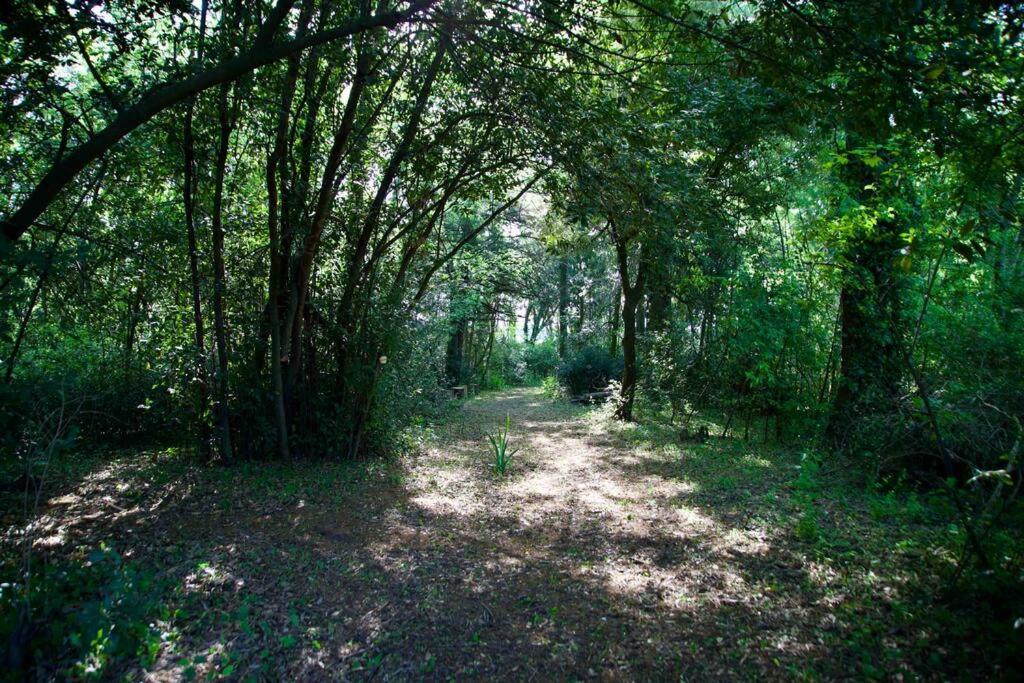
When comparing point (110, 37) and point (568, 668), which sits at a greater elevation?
point (110, 37)

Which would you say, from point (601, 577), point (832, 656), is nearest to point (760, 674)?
point (832, 656)

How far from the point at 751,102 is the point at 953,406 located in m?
3.89

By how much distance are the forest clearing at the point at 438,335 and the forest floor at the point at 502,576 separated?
0.10ft

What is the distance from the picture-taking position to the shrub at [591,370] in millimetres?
15898

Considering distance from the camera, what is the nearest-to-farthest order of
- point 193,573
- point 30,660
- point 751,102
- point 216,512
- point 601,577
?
point 30,660 → point 193,573 → point 601,577 → point 216,512 → point 751,102

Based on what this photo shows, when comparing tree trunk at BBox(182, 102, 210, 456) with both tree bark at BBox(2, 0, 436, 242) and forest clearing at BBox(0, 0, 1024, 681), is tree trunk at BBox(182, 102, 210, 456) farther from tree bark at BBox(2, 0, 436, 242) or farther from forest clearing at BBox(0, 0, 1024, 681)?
tree bark at BBox(2, 0, 436, 242)

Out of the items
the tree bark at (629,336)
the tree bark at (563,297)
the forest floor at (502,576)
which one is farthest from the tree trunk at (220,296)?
the tree bark at (563,297)

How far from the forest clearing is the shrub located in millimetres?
5721

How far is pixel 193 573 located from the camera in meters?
3.77

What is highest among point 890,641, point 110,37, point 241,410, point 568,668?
point 110,37

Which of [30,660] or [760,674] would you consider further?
[760,674]

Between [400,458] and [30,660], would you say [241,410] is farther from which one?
[30,660]

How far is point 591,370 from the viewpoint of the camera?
53.0ft

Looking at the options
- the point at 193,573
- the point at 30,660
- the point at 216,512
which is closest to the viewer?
the point at 30,660
